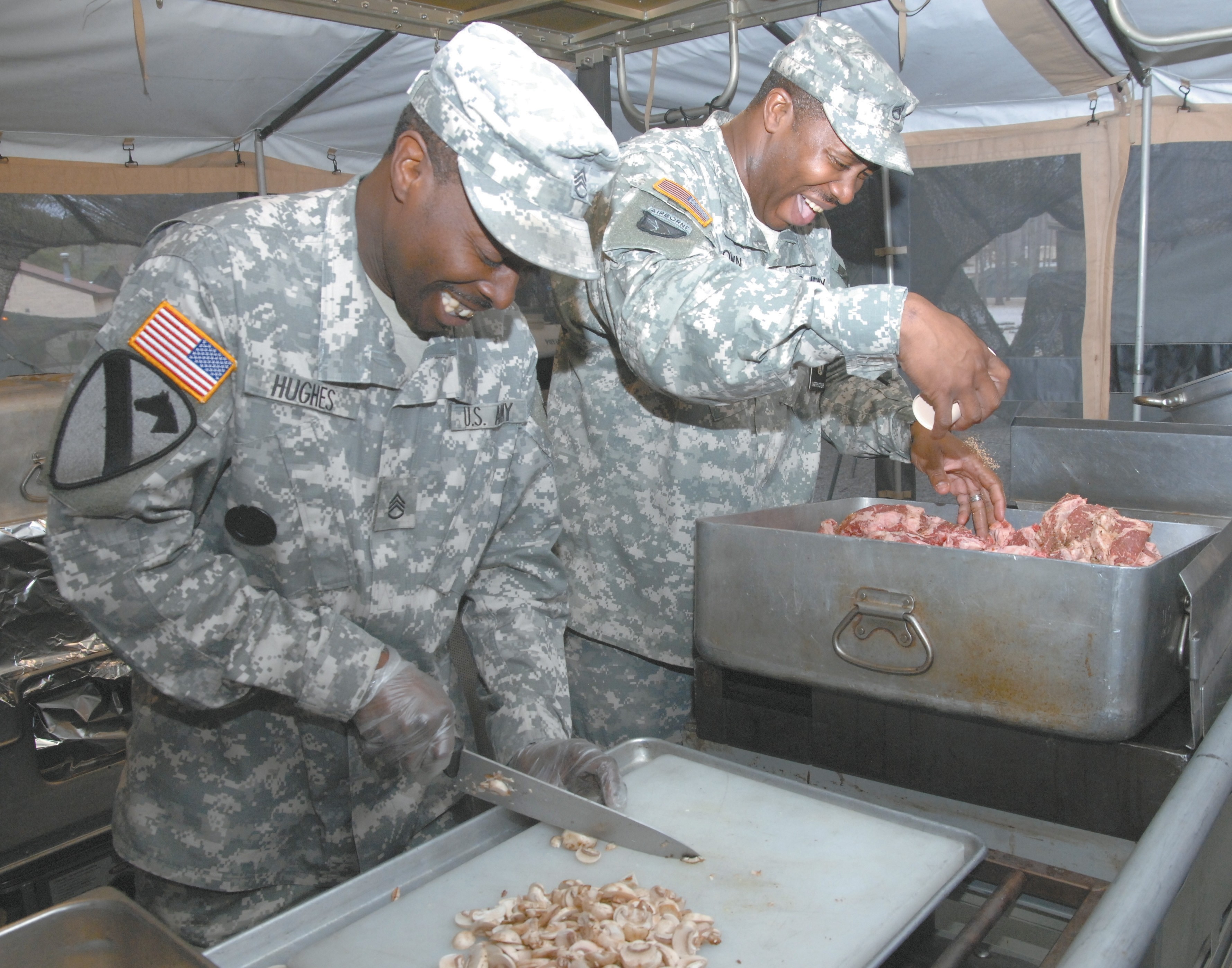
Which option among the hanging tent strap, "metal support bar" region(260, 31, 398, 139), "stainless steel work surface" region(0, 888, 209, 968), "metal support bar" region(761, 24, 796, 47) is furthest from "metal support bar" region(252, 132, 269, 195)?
"stainless steel work surface" region(0, 888, 209, 968)

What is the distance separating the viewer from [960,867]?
1.32 m

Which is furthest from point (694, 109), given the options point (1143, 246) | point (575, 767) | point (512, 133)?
point (575, 767)

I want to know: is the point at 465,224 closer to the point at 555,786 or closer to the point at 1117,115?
the point at 555,786

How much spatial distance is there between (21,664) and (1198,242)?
4.56 m

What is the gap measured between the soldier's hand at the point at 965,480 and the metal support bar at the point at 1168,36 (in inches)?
65.0

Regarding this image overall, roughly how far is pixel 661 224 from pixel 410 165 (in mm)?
557

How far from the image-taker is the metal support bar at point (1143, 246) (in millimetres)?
3900

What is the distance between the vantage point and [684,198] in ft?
5.98

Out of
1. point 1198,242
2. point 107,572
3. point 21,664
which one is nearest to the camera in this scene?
point 107,572

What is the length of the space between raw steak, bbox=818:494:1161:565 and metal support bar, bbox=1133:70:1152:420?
2412mm

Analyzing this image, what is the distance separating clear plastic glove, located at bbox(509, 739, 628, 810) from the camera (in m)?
1.46

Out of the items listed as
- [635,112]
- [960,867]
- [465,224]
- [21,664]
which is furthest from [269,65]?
[960,867]

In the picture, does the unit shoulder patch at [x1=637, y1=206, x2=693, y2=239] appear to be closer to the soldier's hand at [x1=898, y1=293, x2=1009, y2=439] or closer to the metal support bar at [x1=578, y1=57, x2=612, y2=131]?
the soldier's hand at [x1=898, y1=293, x2=1009, y2=439]

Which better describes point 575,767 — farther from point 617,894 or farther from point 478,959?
point 478,959
